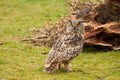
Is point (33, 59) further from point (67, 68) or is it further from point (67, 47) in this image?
point (67, 47)

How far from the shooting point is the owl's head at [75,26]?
927 cm

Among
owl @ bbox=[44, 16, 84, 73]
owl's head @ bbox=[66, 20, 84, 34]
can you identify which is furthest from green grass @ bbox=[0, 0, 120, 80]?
owl's head @ bbox=[66, 20, 84, 34]

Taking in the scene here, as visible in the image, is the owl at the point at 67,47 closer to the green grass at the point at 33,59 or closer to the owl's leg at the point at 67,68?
the owl's leg at the point at 67,68

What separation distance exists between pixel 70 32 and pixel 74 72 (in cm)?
91

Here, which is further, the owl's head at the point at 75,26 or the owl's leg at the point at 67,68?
the owl's leg at the point at 67,68

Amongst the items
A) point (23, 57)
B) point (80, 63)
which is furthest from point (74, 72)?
point (23, 57)

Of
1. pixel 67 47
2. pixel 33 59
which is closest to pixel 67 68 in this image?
pixel 67 47

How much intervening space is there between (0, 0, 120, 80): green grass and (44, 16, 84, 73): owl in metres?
0.26

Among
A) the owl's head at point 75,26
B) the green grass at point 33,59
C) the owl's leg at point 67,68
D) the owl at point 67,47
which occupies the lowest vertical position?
the green grass at point 33,59

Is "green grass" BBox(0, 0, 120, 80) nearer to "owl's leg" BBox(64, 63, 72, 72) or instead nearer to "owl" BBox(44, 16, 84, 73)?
"owl's leg" BBox(64, 63, 72, 72)

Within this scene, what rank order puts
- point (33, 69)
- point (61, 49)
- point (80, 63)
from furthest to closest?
point (80, 63) < point (33, 69) < point (61, 49)

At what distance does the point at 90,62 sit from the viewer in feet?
36.0

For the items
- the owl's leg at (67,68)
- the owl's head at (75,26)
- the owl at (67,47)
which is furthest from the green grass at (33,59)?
the owl's head at (75,26)

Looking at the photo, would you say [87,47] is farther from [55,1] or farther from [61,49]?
[55,1]
